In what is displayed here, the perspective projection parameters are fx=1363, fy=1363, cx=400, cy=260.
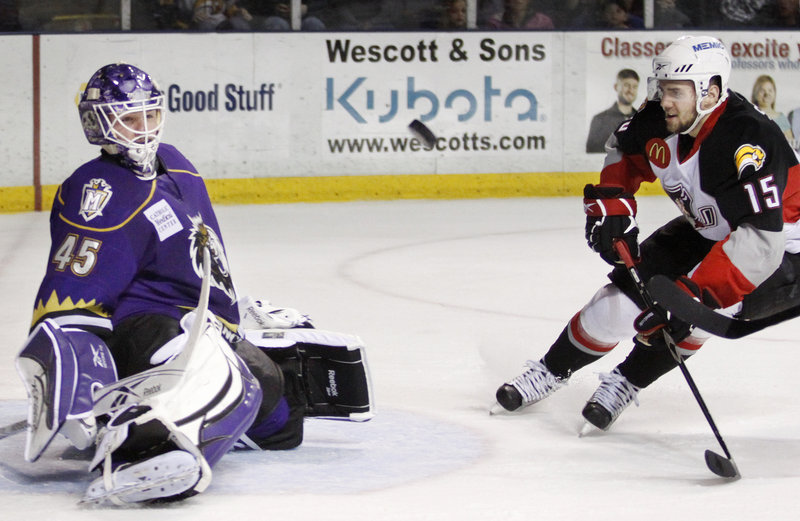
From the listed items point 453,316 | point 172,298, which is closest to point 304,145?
point 453,316

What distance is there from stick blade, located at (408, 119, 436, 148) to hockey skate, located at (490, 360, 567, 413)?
4.11 metres

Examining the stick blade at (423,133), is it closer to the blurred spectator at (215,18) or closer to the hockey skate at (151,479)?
the blurred spectator at (215,18)

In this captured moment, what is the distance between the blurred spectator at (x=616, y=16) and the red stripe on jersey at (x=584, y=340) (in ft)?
15.4

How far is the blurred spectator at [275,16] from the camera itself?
7.38m

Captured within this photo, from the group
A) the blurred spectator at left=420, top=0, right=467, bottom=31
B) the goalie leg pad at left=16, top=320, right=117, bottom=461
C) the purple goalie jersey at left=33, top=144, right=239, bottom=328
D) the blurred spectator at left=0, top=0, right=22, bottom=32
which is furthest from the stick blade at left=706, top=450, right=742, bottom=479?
the blurred spectator at left=0, top=0, right=22, bottom=32

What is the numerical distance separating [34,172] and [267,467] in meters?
4.42

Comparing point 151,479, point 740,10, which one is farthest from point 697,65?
point 740,10

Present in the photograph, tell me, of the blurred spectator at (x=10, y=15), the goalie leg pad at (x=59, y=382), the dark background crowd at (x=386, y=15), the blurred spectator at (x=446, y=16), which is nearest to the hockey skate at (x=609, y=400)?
the goalie leg pad at (x=59, y=382)

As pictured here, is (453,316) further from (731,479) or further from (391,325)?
(731,479)

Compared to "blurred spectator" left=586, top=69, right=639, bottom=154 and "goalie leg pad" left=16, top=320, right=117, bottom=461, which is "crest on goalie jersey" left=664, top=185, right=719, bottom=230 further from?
"blurred spectator" left=586, top=69, right=639, bottom=154

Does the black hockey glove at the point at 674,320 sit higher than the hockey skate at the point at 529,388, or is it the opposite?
the black hockey glove at the point at 674,320

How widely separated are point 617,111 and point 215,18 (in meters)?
2.28

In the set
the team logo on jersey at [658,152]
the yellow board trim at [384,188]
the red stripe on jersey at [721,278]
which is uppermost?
the team logo on jersey at [658,152]

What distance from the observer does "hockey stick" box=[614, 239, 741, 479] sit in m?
2.76
